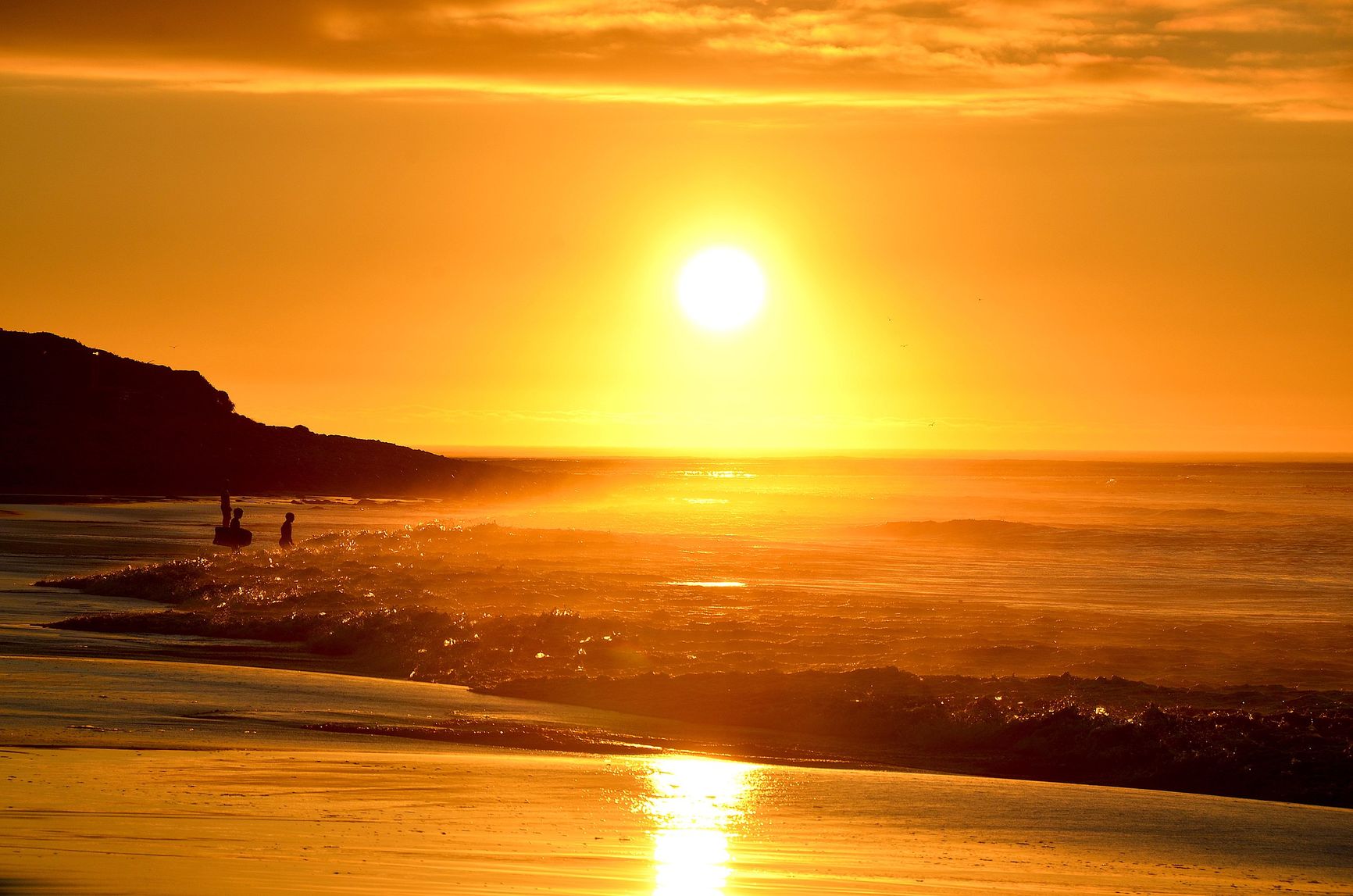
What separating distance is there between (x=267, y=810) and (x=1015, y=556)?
39025 millimetres

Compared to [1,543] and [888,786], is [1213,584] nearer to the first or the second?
[888,786]

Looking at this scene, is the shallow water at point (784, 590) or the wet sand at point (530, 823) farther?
the shallow water at point (784, 590)

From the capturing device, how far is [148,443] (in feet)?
300

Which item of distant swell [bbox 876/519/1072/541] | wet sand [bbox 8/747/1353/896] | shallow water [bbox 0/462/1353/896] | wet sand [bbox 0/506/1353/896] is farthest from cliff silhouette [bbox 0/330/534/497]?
wet sand [bbox 8/747/1353/896]

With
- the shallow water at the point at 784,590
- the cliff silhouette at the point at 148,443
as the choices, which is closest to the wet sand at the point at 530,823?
the shallow water at the point at 784,590

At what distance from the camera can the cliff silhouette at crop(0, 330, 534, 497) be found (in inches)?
3388

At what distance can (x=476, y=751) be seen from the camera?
40.4 feet

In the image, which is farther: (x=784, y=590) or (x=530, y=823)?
(x=784, y=590)

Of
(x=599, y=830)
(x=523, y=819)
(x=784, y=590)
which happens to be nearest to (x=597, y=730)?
(x=523, y=819)

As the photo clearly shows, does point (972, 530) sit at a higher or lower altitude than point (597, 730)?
higher

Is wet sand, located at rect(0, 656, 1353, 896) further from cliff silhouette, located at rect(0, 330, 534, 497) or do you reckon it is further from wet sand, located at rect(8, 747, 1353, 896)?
cliff silhouette, located at rect(0, 330, 534, 497)

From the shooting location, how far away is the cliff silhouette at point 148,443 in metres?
86.1

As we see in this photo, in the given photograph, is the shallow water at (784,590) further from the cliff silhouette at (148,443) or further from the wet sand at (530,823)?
the cliff silhouette at (148,443)

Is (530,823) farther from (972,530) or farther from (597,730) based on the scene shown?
(972,530)
